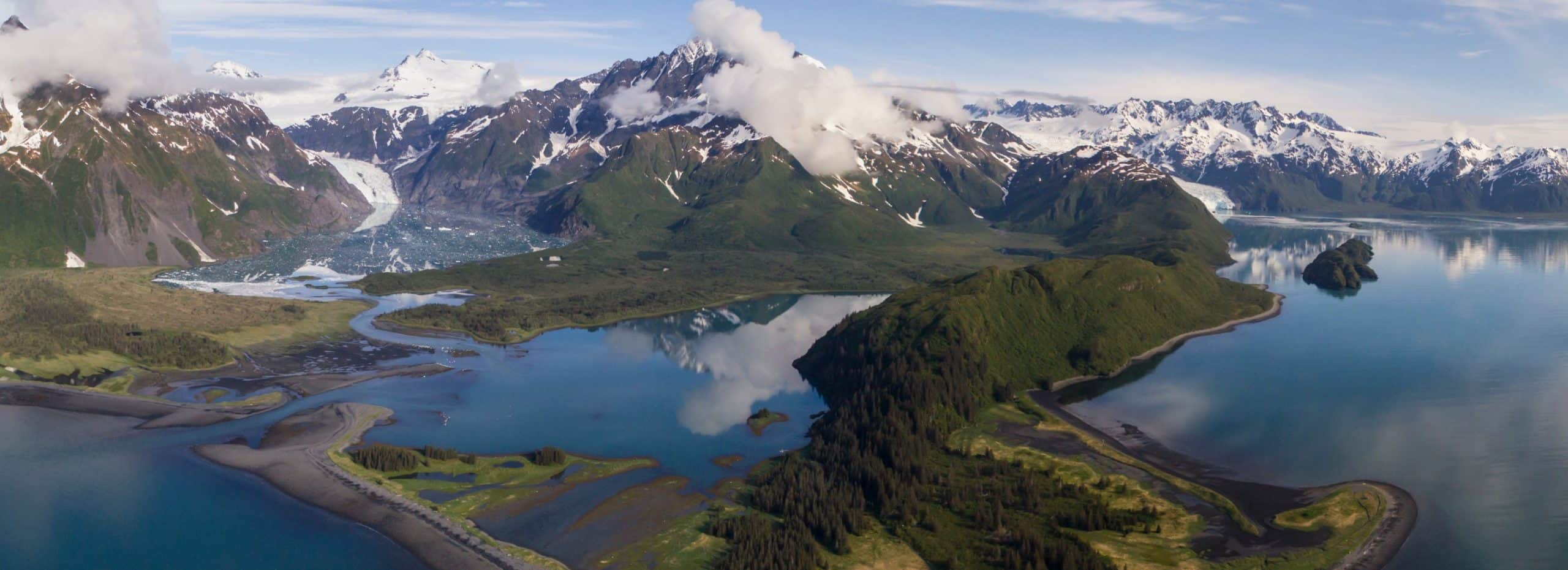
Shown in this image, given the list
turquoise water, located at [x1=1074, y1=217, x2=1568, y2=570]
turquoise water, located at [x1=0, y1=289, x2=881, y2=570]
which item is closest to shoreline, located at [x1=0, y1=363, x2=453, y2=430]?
turquoise water, located at [x1=0, y1=289, x2=881, y2=570]

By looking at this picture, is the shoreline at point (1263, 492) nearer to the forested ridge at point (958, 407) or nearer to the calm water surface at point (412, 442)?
the forested ridge at point (958, 407)

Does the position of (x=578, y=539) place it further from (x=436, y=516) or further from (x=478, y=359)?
(x=478, y=359)

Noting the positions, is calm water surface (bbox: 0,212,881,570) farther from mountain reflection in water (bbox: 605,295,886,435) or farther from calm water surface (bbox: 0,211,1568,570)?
mountain reflection in water (bbox: 605,295,886,435)

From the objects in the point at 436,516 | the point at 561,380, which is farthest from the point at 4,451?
the point at 561,380

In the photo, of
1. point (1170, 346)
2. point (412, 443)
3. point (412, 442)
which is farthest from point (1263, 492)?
point (412, 442)

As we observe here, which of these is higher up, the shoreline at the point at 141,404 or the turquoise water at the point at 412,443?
the shoreline at the point at 141,404

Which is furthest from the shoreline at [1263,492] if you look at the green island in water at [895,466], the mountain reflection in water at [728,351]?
the mountain reflection in water at [728,351]
